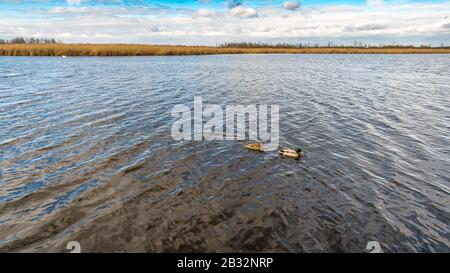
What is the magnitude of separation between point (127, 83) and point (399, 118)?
75.1ft

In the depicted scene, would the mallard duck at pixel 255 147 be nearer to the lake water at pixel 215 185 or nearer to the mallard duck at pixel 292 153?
the lake water at pixel 215 185

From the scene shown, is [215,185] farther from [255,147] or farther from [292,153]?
[292,153]

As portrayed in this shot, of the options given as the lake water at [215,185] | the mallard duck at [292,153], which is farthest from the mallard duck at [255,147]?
the mallard duck at [292,153]

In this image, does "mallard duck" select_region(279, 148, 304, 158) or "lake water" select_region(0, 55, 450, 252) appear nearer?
"lake water" select_region(0, 55, 450, 252)

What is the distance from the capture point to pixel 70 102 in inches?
724

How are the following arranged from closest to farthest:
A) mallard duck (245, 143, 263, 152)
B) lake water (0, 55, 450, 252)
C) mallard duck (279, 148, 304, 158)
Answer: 1. lake water (0, 55, 450, 252)
2. mallard duck (279, 148, 304, 158)
3. mallard duck (245, 143, 263, 152)

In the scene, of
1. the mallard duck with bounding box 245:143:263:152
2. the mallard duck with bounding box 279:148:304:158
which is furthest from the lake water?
the mallard duck with bounding box 245:143:263:152

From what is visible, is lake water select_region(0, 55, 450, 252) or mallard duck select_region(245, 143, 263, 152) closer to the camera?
lake water select_region(0, 55, 450, 252)

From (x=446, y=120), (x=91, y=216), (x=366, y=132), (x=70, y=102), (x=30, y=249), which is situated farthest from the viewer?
(x=70, y=102)

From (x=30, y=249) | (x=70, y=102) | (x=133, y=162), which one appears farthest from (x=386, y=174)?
(x=70, y=102)

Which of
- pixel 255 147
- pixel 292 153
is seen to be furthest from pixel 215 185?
pixel 292 153

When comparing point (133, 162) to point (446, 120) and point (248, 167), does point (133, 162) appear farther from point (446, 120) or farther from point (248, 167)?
point (446, 120)

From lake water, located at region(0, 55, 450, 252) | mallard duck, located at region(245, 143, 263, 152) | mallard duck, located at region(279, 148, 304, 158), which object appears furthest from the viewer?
mallard duck, located at region(245, 143, 263, 152)

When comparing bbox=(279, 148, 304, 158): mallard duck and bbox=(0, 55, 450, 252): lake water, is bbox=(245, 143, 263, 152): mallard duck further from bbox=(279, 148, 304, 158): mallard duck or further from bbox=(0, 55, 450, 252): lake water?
bbox=(279, 148, 304, 158): mallard duck
